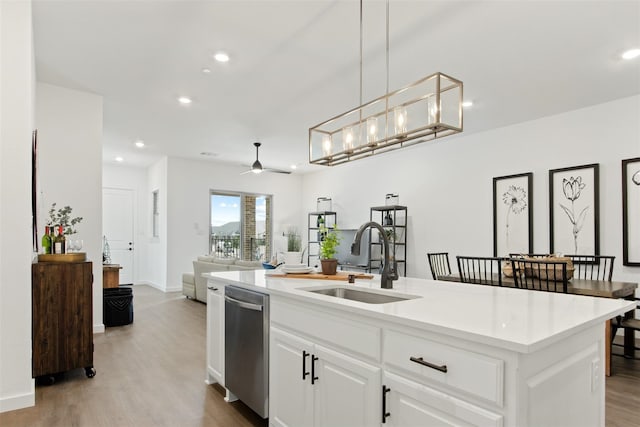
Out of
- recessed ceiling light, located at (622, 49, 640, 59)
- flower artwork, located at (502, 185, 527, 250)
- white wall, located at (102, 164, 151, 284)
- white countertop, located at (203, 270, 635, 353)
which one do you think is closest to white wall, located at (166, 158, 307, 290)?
white wall, located at (102, 164, 151, 284)

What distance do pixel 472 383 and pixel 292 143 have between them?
5742 millimetres

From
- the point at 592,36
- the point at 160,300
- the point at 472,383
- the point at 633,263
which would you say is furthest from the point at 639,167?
the point at 160,300

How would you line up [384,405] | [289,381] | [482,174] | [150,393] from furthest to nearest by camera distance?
[482,174] → [150,393] → [289,381] → [384,405]

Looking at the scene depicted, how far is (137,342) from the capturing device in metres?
4.21

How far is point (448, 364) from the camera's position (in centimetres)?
132

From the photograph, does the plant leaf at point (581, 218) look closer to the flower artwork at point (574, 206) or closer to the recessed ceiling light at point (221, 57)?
the flower artwork at point (574, 206)

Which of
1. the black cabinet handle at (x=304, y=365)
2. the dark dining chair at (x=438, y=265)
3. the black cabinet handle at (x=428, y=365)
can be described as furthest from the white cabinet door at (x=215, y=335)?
the dark dining chair at (x=438, y=265)

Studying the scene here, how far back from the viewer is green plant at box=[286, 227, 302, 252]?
29.9ft

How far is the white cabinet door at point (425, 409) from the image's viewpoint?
1.24 metres

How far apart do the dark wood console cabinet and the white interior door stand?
6065mm

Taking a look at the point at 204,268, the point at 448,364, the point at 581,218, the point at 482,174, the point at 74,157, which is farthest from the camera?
the point at 204,268

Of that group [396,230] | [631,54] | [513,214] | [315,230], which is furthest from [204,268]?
[631,54]

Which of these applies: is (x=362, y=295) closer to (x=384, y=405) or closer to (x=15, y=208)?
(x=384, y=405)

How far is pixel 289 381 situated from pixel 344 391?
45cm
